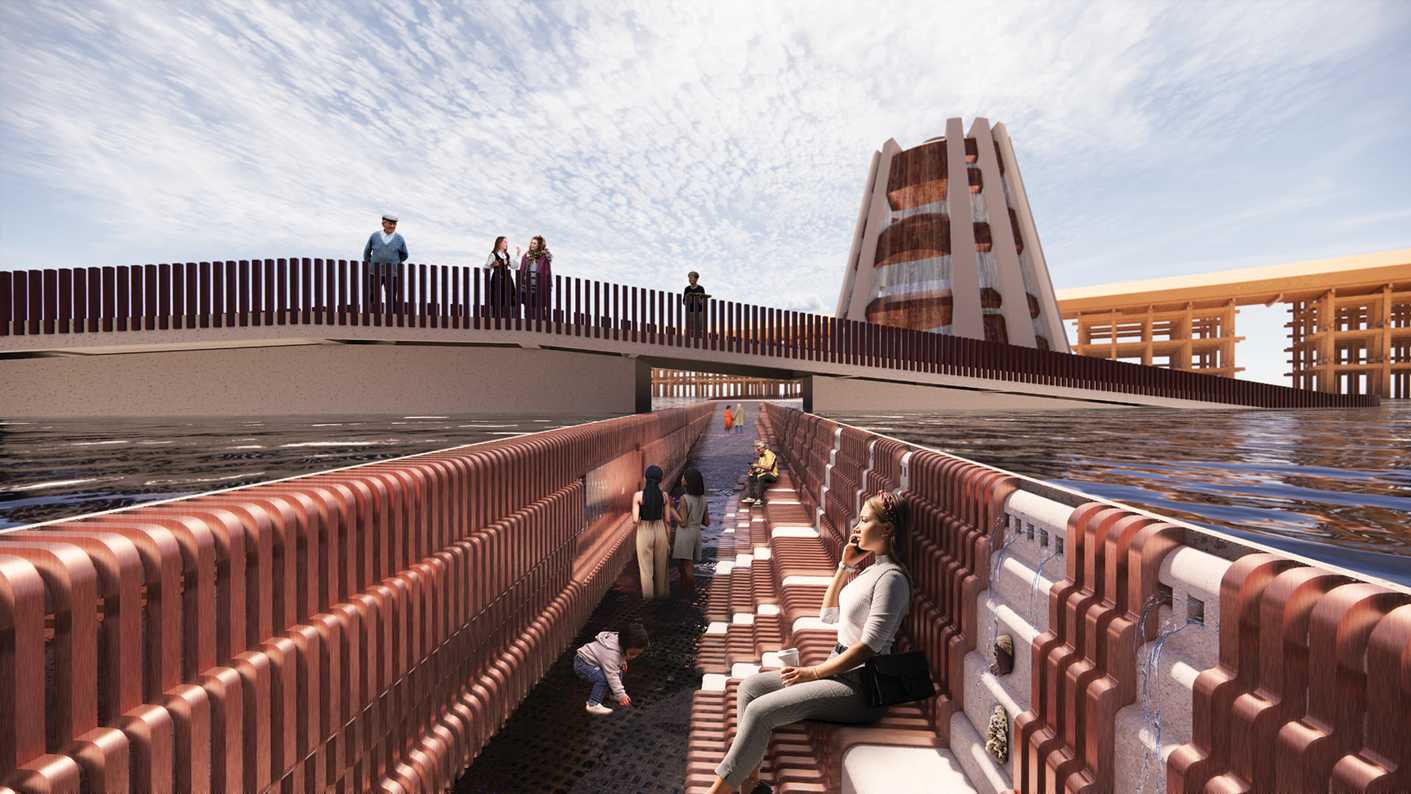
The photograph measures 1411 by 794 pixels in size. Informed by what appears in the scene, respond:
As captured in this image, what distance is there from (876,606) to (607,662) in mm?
2965

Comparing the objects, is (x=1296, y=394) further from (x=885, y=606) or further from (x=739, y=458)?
(x=885, y=606)

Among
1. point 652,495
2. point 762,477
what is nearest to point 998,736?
point 652,495

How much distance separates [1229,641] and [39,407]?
2917cm

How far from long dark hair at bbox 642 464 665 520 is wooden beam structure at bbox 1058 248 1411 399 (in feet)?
152

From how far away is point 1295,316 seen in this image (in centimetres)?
3966

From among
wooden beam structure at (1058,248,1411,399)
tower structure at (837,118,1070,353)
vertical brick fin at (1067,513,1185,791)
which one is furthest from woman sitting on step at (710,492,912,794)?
wooden beam structure at (1058,248,1411,399)

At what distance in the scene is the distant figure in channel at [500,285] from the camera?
64.5ft

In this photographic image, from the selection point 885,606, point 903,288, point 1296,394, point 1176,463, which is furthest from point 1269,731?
point 1296,394

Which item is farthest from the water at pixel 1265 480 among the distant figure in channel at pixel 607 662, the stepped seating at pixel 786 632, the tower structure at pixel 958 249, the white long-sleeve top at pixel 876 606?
the tower structure at pixel 958 249

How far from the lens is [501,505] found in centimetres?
535

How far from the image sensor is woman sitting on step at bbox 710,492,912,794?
3.36 m

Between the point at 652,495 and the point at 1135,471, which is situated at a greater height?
the point at 1135,471

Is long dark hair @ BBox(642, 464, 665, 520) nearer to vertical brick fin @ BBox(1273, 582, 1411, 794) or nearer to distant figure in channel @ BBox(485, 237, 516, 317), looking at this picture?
vertical brick fin @ BBox(1273, 582, 1411, 794)

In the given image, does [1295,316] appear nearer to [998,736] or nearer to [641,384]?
[641,384]
